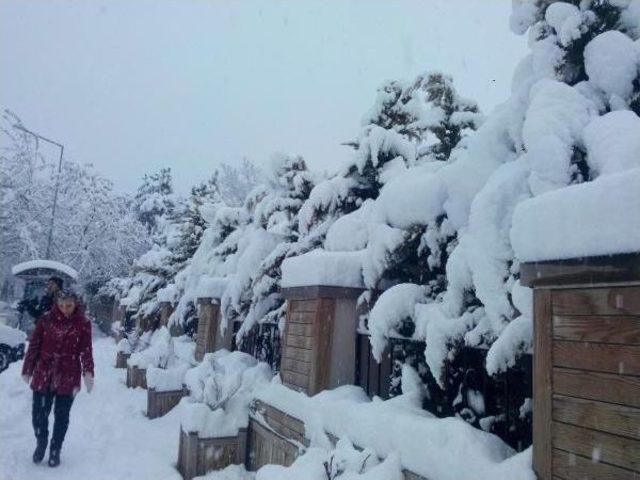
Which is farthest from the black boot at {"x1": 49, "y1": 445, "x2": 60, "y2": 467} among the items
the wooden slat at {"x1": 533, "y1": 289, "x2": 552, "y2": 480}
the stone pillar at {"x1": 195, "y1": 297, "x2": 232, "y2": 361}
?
the wooden slat at {"x1": 533, "y1": 289, "x2": 552, "y2": 480}

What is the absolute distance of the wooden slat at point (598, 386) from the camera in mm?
2119

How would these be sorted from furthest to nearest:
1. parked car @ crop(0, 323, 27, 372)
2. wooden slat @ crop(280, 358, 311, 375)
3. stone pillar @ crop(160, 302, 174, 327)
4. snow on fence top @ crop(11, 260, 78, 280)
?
snow on fence top @ crop(11, 260, 78, 280)
stone pillar @ crop(160, 302, 174, 327)
parked car @ crop(0, 323, 27, 372)
wooden slat @ crop(280, 358, 311, 375)

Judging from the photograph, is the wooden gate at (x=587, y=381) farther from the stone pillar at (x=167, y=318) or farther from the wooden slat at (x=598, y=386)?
the stone pillar at (x=167, y=318)

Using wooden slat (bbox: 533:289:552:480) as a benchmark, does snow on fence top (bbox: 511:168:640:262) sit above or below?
above

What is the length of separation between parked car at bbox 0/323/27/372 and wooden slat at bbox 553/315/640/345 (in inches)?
499

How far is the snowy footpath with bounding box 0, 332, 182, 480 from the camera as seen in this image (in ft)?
17.3

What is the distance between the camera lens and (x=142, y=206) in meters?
45.7

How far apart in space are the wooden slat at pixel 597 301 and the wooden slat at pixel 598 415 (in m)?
0.39

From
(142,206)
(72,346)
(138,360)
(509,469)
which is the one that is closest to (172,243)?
(138,360)

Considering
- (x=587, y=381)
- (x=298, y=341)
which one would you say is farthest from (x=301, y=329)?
(x=587, y=381)

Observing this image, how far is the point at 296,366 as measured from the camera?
5.41 metres

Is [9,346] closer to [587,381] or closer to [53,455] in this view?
[53,455]

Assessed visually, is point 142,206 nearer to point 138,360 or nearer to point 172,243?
point 172,243

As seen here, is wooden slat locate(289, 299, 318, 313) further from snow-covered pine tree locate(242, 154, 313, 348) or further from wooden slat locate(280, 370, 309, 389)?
snow-covered pine tree locate(242, 154, 313, 348)
